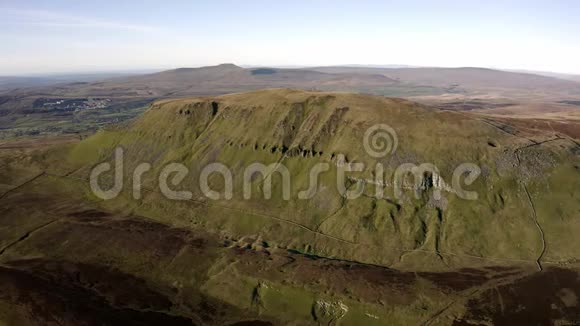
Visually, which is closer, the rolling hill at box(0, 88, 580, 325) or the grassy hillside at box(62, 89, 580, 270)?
the rolling hill at box(0, 88, 580, 325)

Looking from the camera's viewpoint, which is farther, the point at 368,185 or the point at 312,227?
the point at 368,185

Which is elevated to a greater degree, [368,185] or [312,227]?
[368,185]

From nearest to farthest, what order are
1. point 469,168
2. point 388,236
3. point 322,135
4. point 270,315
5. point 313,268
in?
point 270,315, point 313,268, point 388,236, point 469,168, point 322,135

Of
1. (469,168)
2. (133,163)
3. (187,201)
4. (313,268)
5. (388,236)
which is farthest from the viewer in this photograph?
(133,163)

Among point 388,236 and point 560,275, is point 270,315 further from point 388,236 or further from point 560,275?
point 560,275

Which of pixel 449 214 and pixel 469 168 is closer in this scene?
pixel 449 214

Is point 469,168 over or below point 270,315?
over

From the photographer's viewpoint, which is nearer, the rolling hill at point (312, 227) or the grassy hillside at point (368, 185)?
the rolling hill at point (312, 227)

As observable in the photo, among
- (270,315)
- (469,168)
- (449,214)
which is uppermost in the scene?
(469,168)

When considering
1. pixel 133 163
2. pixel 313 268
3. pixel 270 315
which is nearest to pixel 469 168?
pixel 313 268

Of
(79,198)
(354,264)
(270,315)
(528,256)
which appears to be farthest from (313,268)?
(79,198)
